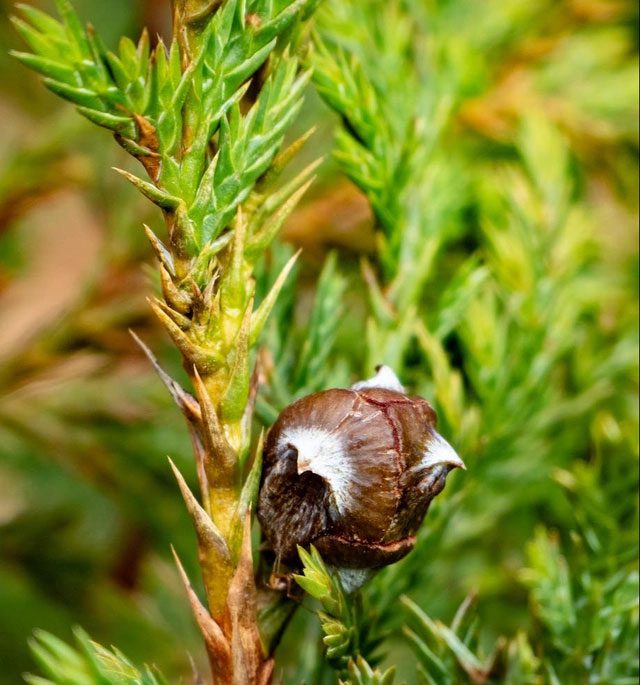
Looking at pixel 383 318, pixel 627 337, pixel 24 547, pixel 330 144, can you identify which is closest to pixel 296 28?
pixel 383 318

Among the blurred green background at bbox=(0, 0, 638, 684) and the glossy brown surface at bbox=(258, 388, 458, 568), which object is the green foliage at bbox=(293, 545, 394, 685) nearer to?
the glossy brown surface at bbox=(258, 388, 458, 568)

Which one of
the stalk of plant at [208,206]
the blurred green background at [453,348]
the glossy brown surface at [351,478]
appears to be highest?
the stalk of plant at [208,206]

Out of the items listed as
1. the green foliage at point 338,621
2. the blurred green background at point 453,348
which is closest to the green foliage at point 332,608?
the green foliage at point 338,621

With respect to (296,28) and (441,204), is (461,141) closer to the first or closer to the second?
(441,204)

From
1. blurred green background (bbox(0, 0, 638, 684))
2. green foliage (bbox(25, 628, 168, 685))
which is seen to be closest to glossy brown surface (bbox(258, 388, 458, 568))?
green foliage (bbox(25, 628, 168, 685))

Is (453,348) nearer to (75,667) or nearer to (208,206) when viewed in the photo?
(208,206)

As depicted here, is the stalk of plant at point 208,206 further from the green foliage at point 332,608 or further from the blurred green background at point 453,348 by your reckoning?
the blurred green background at point 453,348

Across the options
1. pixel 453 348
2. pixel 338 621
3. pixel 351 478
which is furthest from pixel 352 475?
pixel 453 348
